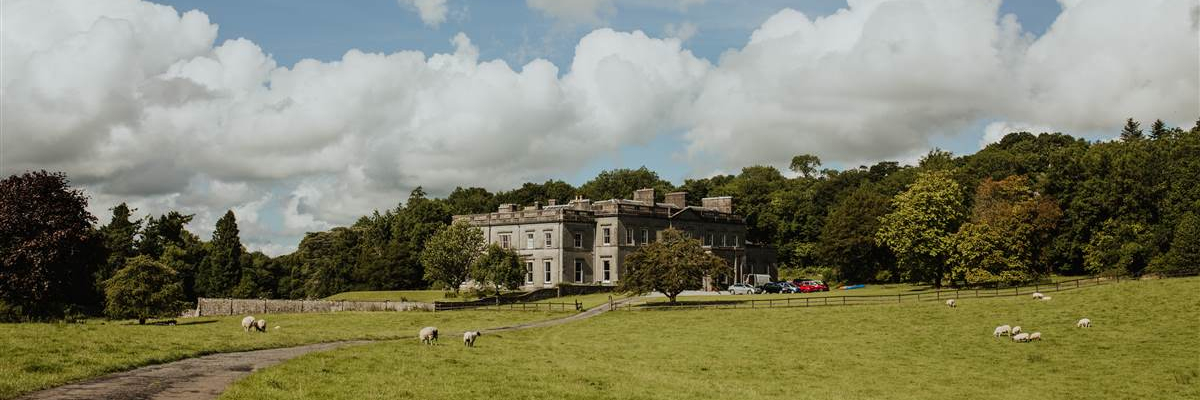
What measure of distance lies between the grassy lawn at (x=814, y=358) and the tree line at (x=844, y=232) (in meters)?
16.6

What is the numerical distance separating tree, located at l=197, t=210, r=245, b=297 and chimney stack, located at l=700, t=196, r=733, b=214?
191 ft

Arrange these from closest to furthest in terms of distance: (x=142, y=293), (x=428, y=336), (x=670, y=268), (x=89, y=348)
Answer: (x=89, y=348) < (x=428, y=336) < (x=142, y=293) < (x=670, y=268)

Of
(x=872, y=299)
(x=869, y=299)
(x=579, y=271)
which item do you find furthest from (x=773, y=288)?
(x=872, y=299)

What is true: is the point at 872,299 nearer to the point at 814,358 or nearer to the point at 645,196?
the point at 814,358

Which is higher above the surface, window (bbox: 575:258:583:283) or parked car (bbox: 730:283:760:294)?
window (bbox: 575:258:583:283)

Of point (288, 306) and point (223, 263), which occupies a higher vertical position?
point (223, 263)

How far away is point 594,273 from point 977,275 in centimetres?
3721

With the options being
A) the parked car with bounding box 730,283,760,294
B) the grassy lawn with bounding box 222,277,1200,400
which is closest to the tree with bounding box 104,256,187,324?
the grassy lawn with bounding box 222,277,1200,400

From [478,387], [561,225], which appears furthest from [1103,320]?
[561,225]

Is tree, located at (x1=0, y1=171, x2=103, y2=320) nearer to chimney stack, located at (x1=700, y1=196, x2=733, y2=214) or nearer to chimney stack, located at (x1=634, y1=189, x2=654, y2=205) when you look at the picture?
chimney stack, located at (x1=634, y1=189, x2=654, y2=205)

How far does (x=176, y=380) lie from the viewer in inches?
810

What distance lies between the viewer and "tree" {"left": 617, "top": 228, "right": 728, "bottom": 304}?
6197 centimetres

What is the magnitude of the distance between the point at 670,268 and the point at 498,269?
68.3 ft

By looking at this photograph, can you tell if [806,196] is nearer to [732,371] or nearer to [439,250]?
[439,250]
